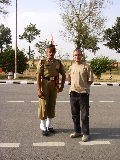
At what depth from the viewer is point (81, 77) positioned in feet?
15.2

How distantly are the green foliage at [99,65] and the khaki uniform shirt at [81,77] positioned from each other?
1576cm

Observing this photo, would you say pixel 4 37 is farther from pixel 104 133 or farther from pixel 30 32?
pixel 104 133

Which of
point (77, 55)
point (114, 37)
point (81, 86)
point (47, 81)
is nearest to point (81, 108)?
point (81, 86)

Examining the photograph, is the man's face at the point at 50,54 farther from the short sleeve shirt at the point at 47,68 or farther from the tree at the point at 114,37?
the tree at the point at 114,37

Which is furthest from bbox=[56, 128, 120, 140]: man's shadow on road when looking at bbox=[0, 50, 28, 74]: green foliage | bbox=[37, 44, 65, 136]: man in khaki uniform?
bbox=[0, 50, 28, 74]: green foliage

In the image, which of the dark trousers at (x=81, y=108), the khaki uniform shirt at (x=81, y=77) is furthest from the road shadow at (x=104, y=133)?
the khaki uniform shirt at (x=81, y=77)

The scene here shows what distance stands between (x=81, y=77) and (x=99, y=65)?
1591 centimetres

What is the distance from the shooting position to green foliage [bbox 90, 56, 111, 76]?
20250 millimetres

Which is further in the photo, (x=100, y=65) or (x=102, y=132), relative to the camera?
(x=100, y=65)

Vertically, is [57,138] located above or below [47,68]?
below

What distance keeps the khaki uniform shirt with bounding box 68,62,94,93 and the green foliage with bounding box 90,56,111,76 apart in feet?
51.7

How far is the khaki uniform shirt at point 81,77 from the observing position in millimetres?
4589

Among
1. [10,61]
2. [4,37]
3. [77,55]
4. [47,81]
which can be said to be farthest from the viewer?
[4,37]

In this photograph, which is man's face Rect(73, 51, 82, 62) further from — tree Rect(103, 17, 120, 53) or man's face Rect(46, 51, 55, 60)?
tree Rect(103, 17, 120, 53)
